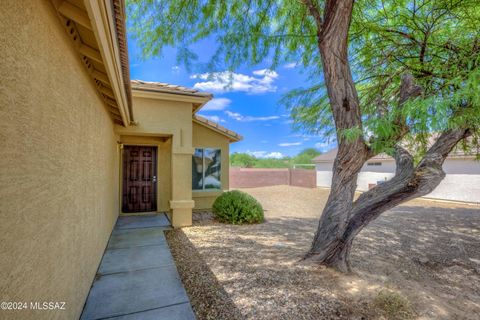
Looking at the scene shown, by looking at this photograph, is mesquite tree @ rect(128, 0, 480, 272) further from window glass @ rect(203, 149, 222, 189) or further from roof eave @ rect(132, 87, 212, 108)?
window glass @ rect(203, 149, 222, 189)

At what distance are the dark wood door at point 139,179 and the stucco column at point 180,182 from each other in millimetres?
2531

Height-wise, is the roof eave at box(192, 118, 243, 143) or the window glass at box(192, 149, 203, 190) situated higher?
the roof eave at box(192, 118, 243, 143)

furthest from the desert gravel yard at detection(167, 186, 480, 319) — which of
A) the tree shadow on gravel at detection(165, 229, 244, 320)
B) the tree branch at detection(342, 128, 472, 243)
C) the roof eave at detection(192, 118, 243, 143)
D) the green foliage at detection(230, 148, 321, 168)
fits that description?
the green foliage at detection(230, 148, 321, 168)

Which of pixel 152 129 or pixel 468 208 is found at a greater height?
pixel 152 129

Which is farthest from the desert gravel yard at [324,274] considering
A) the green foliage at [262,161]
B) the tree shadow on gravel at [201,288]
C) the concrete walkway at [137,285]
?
the green foliage at [262,161]

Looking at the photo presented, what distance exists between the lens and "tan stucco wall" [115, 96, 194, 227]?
273 inches

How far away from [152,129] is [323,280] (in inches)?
225

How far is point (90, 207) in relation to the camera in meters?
3.43

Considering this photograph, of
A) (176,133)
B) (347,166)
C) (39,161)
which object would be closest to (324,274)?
(347,166)

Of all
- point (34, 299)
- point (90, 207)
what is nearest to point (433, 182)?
point (34, 299)

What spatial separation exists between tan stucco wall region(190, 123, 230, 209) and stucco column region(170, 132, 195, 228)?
252 cm

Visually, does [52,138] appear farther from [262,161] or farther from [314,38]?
[262,161]

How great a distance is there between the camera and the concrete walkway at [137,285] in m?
3.11

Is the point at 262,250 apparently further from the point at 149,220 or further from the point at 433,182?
the point at 149,220
